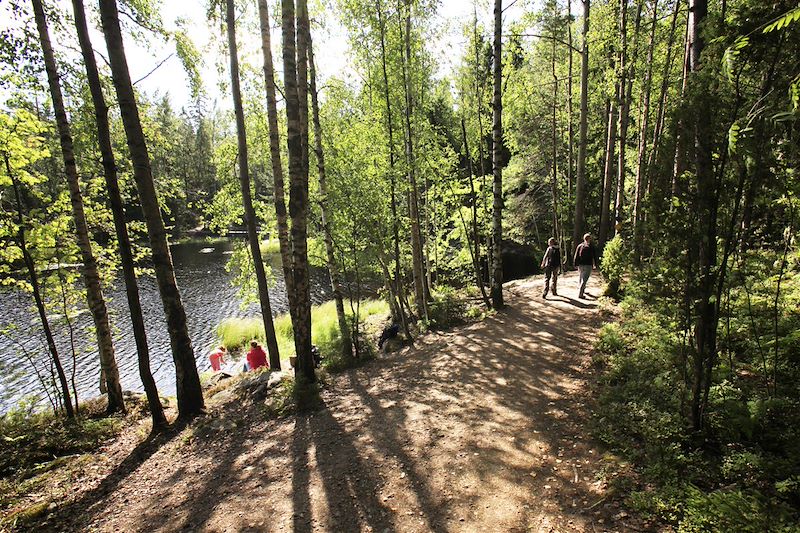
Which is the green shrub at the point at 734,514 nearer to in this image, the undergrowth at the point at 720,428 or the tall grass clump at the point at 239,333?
the undergrowth at the point at 720,428

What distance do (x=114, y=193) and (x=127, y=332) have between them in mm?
16244

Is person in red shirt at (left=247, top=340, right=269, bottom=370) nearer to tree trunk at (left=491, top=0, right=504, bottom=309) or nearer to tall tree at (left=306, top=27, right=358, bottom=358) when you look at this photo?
tall tree at (left=306, top=27, right=358, bottom=358)

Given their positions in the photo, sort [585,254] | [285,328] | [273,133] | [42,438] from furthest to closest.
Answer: [285,328] < [585,254] < [273,133] < [42,438]

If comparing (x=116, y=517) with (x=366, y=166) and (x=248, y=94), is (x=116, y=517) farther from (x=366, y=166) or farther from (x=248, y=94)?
(x=248, y=94)

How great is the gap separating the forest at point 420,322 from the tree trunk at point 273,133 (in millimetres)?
53

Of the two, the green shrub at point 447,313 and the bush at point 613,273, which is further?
the green shrub at point 447,313

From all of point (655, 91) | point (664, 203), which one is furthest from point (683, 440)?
point (655, 91)

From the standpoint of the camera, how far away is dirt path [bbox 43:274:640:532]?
3.82 meters

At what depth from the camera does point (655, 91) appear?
48.8 ft

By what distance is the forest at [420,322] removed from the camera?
3.41 m

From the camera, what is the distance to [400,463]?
4750mm

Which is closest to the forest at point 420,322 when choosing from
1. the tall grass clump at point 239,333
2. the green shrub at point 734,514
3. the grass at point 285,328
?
the green shrub at point 734,514

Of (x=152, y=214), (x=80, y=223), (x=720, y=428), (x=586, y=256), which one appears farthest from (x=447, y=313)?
Result: (x=80, y=223)

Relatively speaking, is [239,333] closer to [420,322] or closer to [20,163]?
[420,322]
